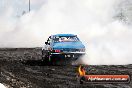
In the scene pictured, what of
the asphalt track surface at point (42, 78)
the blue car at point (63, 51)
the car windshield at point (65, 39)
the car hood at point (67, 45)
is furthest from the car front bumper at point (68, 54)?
the car windshield at point (65, 39)

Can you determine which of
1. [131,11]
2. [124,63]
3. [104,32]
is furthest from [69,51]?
[131,11]

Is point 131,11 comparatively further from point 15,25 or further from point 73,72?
point 73,72

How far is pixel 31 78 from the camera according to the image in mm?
13852

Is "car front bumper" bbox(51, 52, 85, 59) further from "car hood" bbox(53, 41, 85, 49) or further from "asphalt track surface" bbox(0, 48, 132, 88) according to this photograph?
"asphalt track surface" bbox(0, 48, 132, 88)

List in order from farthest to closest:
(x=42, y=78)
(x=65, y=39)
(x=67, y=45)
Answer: (x=65, y=39) → (x=67, y=45) → (x=42, y=78)

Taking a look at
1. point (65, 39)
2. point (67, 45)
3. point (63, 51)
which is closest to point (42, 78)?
point (63, 51)

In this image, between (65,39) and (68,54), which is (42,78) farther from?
(65,39)

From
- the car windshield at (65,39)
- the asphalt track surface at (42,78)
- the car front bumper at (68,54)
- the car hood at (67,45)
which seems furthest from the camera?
the car windshield at (65,39)

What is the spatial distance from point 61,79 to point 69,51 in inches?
176

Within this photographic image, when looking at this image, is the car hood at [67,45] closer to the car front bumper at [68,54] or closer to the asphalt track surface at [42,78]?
the car front bumper at [68,54]

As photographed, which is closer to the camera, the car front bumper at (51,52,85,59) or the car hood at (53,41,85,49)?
the car front bumper at (51,52,85,59)

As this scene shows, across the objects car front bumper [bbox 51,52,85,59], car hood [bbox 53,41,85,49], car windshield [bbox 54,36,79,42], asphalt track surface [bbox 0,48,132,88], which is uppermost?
car windshield [bbox 54,36,79,42]

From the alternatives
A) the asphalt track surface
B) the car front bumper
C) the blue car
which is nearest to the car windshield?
the blue car

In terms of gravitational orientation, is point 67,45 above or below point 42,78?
above
